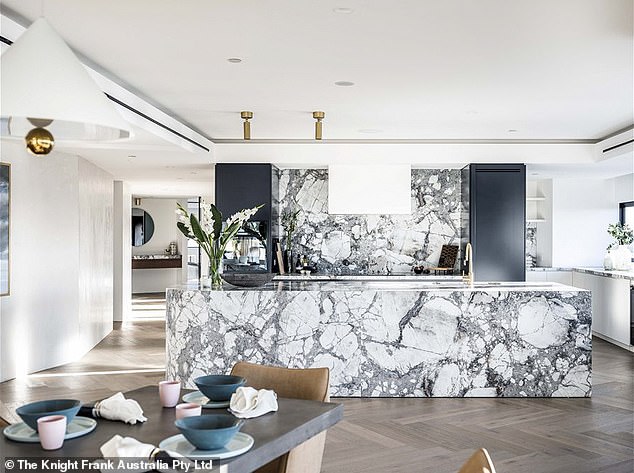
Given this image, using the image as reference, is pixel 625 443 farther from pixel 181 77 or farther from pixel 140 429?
pixel 181 77

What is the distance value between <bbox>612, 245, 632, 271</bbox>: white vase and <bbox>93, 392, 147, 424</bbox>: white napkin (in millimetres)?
7900

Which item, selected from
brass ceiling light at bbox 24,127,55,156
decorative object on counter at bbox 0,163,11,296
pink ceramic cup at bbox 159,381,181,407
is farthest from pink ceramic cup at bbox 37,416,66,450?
decorative object on counter at bbox 0,163,11,296

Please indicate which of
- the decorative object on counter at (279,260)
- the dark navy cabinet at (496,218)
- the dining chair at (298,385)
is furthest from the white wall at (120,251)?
the dining chair at (298,385)

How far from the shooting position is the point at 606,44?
4508 millimetres

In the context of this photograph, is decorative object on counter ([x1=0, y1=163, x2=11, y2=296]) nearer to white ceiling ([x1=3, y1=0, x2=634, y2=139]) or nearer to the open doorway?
white ceiling ([x1=3, y1=0, x2=634, y2=139])

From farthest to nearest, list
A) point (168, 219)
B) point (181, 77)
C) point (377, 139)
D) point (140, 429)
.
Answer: point (168, 219), point (377, 139), point (181, 77), point (140, 429)

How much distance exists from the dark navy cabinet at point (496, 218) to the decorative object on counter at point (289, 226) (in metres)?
2.27

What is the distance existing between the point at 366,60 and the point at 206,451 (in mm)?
3517

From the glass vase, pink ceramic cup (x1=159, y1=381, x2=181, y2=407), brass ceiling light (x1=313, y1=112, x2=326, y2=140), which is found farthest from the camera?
brass ceiling light (x1=313, y1=112, x2=326, y2=140)

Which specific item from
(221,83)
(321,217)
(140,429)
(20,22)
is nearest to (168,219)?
(321,217)

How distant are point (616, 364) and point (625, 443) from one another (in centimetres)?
298

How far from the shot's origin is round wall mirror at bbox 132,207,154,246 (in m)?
15.9

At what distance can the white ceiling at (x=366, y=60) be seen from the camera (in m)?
3.92

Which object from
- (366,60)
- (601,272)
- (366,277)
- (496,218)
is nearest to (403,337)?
(366,60)
